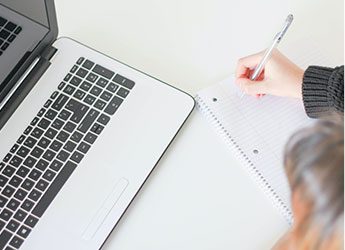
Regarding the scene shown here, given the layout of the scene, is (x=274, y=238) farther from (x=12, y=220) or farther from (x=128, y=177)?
(x=12, y=220)

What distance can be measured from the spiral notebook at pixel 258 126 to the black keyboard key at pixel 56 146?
0.19m

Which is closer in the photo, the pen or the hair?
the hair

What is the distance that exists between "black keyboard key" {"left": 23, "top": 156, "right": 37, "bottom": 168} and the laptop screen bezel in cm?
9

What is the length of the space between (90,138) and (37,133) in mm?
69

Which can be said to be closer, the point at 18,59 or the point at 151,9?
the point at 18,59

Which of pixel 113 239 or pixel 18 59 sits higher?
Result: pixel 18 59

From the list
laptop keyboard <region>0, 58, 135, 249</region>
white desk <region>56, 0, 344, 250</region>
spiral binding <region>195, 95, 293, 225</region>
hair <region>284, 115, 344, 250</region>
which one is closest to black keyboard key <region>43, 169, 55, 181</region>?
laptop keyboard <region>0, 58, 135, 249</region>

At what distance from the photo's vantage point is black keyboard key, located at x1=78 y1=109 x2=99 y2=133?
766mm

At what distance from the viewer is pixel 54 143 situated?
753 mm

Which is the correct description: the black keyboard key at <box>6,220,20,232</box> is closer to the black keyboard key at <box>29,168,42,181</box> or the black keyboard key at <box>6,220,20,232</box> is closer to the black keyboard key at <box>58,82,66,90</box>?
the black keyboard key at <box>29,168,42,181</box>

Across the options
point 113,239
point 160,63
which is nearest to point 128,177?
point 113,239

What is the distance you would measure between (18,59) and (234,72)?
0.98 feet

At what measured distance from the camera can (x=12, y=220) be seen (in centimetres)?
70

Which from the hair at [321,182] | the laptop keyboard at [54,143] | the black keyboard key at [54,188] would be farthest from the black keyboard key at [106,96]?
the hair at [321,182]
